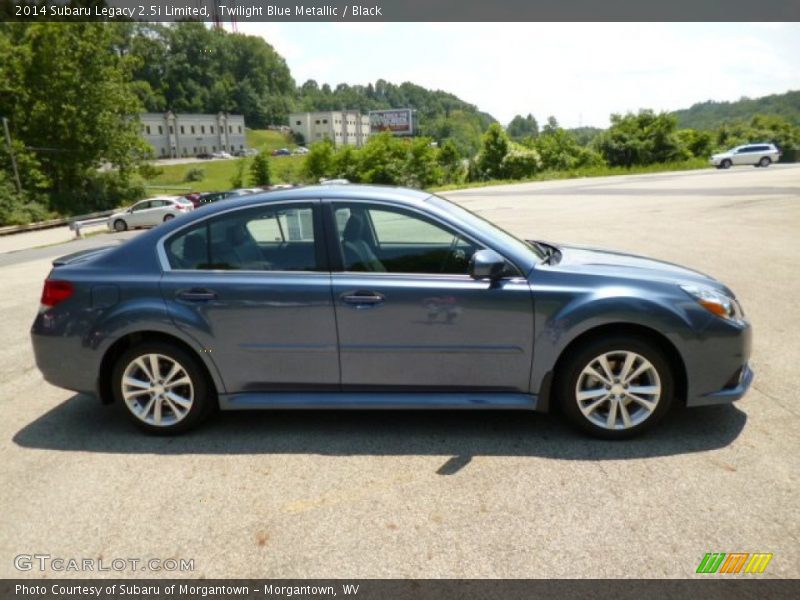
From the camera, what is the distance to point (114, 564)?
2.91 m

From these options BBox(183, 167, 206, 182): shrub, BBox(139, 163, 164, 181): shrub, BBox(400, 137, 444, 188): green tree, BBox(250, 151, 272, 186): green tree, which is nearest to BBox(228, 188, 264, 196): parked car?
BBox(139, 163, 164, 181): shrub

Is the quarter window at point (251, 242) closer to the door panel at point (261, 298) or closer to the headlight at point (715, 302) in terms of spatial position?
the door panel at point (261, 298)

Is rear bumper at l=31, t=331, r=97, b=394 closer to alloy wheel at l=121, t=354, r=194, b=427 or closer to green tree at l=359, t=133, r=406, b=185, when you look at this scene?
alloy wheel at l=121, t=354, r=194, b=427

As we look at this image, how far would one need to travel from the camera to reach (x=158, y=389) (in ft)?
13.7

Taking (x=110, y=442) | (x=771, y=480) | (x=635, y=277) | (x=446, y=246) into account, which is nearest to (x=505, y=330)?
(x=446, y=246)

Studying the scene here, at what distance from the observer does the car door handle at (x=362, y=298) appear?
3.91 m

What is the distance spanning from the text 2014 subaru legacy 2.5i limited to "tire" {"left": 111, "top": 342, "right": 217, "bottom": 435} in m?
0.01

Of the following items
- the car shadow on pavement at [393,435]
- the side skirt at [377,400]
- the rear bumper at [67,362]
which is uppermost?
the rear bumper at [67,362]

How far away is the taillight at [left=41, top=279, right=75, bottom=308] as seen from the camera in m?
4.21

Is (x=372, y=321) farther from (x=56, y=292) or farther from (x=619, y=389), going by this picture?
(x=56, y=292)

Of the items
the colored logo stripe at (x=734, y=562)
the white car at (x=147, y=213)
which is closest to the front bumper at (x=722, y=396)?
the colored logo stripe at (x=734, y=562)

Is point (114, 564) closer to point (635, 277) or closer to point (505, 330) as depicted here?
point (505, 330)
